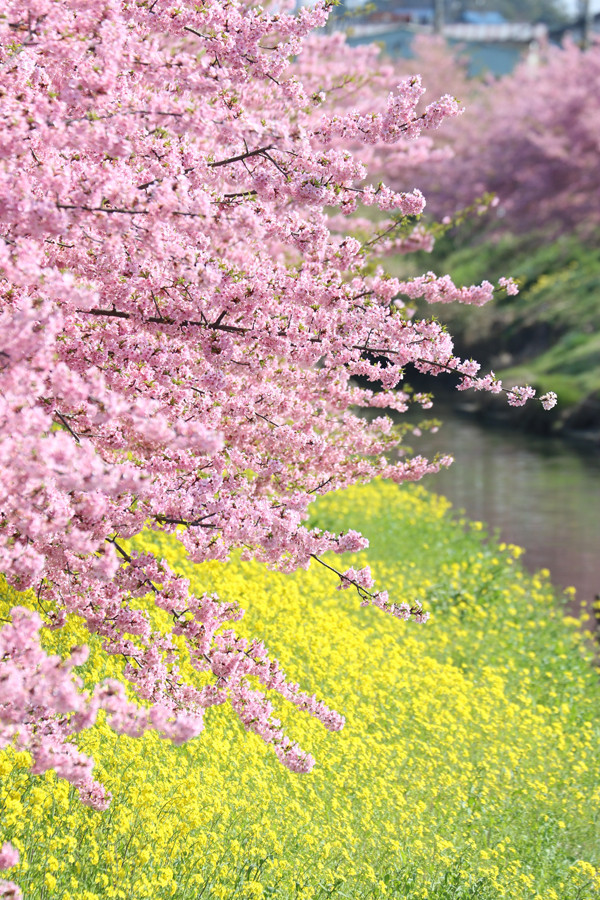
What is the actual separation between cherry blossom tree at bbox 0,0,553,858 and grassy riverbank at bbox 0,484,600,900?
70 centimetres

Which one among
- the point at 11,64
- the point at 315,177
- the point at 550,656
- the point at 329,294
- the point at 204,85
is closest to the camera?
the point at 11,64

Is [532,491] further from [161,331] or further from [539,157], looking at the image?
[539,157]

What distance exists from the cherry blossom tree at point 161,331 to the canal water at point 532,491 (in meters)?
7.87

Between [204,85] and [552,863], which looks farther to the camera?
[552,863]

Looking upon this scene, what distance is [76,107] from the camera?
4.75 metres

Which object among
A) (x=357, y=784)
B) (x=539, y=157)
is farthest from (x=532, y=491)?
(x=539, y=157)

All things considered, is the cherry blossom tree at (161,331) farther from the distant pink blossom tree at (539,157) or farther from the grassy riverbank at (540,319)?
the distant pink blossom tree at (539,157)

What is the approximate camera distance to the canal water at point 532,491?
54.4ft

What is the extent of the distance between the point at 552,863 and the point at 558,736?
220 cm

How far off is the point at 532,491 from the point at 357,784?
49.9 feet

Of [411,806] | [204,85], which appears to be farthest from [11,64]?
[411,806]

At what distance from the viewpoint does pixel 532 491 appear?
21.5 metres

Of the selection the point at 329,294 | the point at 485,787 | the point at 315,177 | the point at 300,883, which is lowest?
the point at 485,787

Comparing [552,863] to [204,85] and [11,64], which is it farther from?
[11,64]
